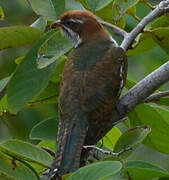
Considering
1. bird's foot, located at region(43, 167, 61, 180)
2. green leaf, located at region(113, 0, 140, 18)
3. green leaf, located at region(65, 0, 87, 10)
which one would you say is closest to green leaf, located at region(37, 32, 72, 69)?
green leaf, located at region(113, 0, 140, 18)

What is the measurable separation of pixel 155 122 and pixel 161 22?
649 mm

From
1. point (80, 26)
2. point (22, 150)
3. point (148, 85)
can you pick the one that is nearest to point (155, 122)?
point (148, 85)

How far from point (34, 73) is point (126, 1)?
69cm

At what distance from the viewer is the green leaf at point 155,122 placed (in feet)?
11.6

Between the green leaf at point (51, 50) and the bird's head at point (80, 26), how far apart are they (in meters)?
0.42

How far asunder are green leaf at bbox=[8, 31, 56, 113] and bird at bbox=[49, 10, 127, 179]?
0.28 meters

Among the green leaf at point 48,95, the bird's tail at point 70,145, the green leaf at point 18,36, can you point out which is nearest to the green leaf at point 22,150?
the bird's tail at point 70,145

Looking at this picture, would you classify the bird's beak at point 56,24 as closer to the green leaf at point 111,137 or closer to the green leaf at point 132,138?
the green leaf at point 111,137

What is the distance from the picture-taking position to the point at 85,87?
3.88 meters

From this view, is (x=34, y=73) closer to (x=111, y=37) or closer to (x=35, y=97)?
(x=35, y=97)

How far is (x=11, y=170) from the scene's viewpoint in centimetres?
267

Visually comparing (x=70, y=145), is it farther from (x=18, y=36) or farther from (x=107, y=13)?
(x=107, y=13)

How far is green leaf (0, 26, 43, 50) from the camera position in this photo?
11.8 ft

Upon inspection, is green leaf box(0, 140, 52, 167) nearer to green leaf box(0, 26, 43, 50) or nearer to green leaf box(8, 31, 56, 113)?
green leaf box(8, 31, 56, 113)
